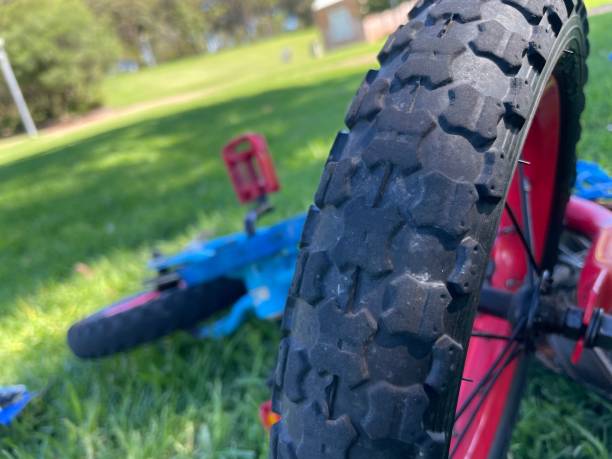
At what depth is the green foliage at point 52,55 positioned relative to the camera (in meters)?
21.2

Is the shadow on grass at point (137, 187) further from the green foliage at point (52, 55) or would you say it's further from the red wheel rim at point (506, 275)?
the green foliage at point (52, 55)

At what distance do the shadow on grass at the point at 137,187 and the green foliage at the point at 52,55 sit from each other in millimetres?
13595

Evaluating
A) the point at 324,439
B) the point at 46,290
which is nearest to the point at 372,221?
the point at 324,439

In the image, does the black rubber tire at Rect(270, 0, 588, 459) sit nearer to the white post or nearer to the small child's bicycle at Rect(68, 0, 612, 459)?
the small child's bicycle at Rect(68, 0, 612, 459)

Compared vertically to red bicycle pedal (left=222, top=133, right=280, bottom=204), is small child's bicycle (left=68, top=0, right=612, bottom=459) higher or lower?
higher

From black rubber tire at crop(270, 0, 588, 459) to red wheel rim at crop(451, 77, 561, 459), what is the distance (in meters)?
0.31

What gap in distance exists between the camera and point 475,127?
69 centimetres

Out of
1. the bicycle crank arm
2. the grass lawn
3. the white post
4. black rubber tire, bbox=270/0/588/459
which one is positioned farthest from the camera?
the white post

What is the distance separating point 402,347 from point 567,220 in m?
0.87

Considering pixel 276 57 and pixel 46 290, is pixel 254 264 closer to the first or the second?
pixel 46 290

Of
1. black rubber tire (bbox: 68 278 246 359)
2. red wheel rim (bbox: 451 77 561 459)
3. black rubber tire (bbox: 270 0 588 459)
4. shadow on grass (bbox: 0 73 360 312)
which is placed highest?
black rubber tire (bbox: 270 0 588 459)

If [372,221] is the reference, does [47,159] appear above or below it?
below

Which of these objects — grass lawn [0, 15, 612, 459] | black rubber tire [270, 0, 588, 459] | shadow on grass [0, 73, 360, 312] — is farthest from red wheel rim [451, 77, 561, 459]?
shadow on grass [0, 73, 360, 312]

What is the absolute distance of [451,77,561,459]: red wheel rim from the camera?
1004 millimetres
